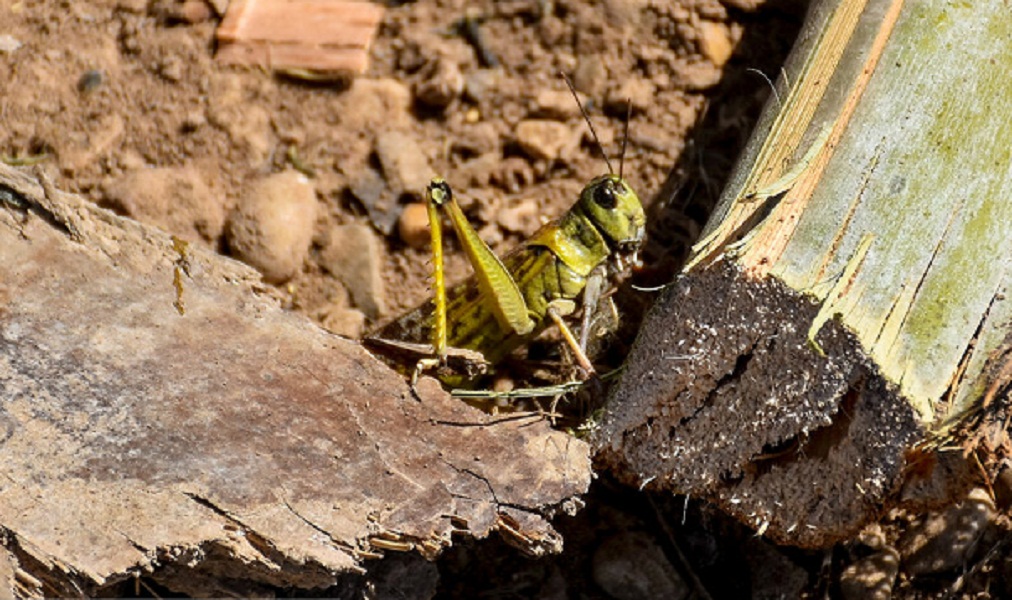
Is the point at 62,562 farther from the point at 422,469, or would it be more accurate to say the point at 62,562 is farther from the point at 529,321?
the point at 529,321

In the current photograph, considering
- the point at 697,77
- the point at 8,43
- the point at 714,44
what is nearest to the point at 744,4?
the point at 714,44

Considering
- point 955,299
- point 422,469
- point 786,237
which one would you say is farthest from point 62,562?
point 955,299

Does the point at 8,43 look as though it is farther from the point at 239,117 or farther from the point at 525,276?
the point at 525,276

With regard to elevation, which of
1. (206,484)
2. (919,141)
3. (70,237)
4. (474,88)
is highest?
(919,141)

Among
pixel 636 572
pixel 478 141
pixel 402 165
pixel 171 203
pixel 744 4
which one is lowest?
pixel 636 572

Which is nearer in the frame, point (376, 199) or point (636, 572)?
point (636, 572)

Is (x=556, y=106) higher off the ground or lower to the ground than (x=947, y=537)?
higher

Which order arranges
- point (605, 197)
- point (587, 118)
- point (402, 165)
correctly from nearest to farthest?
point (605, 197)
point (587, 118)
point (402, 165)

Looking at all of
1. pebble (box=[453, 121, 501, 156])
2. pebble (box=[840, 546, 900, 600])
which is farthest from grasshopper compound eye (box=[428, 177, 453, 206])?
pebble (box=[840, 546, 900, 600])
